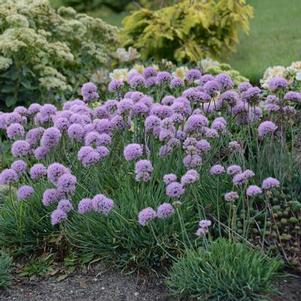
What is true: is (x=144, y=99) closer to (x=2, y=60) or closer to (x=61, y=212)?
(x=61, y=212)

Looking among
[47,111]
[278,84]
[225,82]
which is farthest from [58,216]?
[278,84]

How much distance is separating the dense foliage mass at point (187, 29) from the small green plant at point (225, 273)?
4.86 meters

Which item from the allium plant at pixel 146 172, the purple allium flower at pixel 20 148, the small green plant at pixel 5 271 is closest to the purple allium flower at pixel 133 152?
the allium plant at pixel 146 172

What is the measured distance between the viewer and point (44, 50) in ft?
22.2

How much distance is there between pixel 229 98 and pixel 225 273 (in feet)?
4.02

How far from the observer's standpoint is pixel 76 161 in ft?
13.8

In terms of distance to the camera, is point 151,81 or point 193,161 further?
point 151,81

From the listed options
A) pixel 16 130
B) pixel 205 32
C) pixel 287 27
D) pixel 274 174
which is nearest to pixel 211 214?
pixel 274 174

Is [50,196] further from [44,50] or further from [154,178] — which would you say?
[44,50]

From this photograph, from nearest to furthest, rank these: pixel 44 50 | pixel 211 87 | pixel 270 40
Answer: pixel 211 87 < pixel 44 50 < pixel 270 40

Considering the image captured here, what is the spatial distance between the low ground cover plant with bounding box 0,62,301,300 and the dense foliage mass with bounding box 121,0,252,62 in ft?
12.4

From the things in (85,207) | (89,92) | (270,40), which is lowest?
(270,40)

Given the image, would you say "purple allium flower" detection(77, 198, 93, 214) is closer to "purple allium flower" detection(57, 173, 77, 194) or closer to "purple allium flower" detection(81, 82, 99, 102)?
"purple allium flower" detection(57, 173, 77, 194)

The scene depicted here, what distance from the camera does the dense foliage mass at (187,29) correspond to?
810 centimetres
